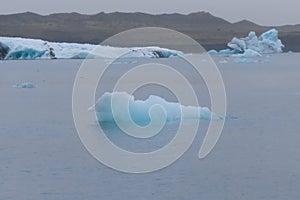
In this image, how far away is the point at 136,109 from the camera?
10.6m

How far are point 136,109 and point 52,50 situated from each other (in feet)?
112

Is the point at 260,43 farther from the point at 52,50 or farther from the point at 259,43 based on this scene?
the point at 52,50

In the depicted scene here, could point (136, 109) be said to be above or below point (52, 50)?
above

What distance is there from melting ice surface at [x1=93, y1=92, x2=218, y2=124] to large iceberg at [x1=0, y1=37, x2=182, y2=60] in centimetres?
2950

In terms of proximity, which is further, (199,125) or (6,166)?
(199,125)

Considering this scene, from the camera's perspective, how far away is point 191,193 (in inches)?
259

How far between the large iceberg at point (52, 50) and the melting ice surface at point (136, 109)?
1162 inches

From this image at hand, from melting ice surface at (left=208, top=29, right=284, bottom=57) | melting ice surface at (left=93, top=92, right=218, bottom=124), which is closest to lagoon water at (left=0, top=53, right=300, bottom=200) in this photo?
melting ice surface at (left=93, top=92, right=218, bottom=124)

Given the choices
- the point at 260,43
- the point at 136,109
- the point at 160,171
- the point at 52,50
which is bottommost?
the point at 260,43

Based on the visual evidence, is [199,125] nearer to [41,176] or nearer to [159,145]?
[159,145]

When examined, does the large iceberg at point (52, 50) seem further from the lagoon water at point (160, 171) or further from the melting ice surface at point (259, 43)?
the lagoon water at point (160, 171)

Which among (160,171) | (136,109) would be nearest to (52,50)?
(136,109)

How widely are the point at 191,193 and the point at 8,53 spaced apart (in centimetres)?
3675

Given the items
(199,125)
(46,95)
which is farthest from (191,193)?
(46,95)
